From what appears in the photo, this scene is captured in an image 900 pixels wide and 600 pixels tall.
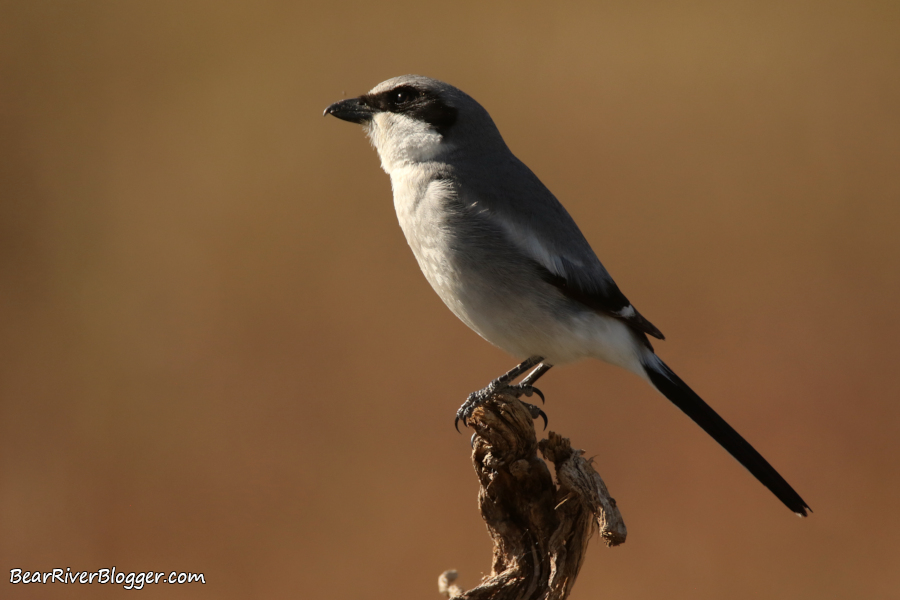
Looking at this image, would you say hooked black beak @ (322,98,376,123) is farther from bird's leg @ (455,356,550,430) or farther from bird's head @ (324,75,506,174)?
bird's leg @ (455,356,550,430)

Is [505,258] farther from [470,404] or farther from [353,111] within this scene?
[353,111]

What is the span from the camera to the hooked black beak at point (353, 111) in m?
2.38

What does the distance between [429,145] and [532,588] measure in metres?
1.39

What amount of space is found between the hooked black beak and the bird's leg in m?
1.03

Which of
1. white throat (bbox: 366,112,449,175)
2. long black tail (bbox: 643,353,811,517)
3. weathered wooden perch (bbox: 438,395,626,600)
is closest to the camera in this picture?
weathered wooden perch (bbox: 438,395,626,600)

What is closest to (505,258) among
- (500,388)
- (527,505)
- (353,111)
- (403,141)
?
(500,388)

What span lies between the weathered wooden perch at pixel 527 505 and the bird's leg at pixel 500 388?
5.2 inches

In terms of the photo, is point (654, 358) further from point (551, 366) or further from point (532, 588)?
point (532, 588)

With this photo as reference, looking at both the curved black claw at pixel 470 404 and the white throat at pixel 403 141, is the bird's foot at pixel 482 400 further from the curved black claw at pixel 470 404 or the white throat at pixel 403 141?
the white throat at pixel 403 141

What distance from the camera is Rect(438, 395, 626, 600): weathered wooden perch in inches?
69.7

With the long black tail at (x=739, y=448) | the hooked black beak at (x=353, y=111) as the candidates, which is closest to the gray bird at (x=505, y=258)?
the long black tail at (x=739, y=448)

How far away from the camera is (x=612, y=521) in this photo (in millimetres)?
1614

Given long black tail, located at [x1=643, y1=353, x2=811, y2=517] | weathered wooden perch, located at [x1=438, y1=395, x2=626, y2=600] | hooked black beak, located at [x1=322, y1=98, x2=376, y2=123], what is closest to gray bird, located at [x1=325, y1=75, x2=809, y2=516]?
long black tail, located at [x1=643, y1=353, x2=811, y2=517]

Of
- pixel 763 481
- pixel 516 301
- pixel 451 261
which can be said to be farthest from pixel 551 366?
pixel 763 481
